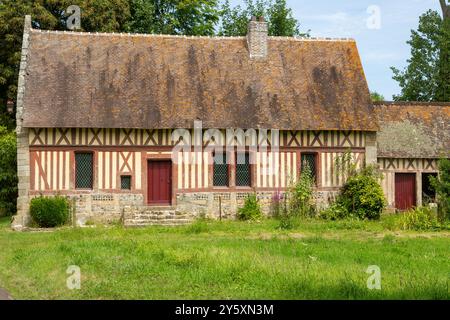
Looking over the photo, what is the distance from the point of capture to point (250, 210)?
67.2 feet

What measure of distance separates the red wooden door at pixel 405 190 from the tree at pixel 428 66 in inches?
356

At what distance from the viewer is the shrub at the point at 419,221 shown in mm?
17766

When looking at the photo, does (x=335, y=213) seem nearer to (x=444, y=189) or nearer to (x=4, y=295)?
(x=444, y=189)

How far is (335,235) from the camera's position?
54.1ft

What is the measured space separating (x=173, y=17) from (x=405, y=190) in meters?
15.5

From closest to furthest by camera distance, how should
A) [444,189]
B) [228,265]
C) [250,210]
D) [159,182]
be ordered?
1. [228,265]
2. [444,189]
3. [250,210]
4. [159,182]

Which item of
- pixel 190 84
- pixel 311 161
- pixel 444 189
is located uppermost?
pixel 190 84

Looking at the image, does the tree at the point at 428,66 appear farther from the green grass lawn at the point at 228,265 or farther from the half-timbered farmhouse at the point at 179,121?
the green grass lawn at the point at 228,265

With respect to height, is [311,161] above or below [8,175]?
above

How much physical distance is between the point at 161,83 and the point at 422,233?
1043 centimetres

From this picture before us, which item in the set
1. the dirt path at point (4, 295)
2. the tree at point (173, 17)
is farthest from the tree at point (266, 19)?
the dirt path at point (4, 295)

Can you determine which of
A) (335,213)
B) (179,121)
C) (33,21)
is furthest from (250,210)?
(33,21)

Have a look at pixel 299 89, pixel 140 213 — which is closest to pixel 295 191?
pixel 299 89
